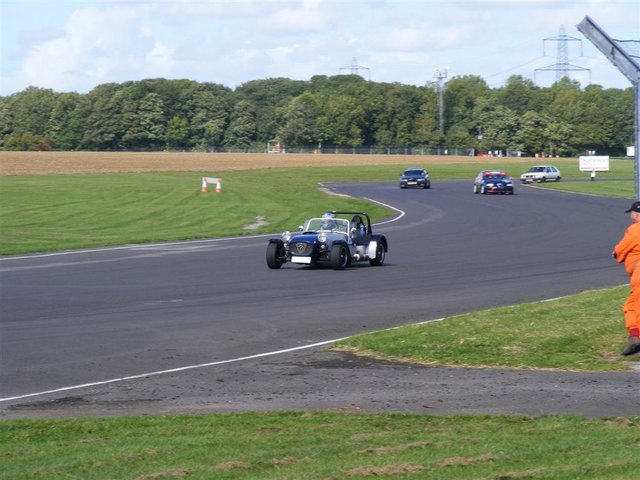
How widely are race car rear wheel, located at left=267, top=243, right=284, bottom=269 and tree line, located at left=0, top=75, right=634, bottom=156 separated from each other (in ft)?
418

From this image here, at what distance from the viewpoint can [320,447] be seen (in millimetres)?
8117

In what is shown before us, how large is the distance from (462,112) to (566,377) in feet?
546

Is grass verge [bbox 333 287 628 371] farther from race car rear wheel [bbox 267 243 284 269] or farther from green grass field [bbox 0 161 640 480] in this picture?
race car rear wheel [bbox 267 243 284 269]

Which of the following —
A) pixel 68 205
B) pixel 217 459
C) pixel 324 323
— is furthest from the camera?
pixel 68 205

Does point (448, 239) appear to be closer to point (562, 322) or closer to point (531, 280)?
point (531, 280)

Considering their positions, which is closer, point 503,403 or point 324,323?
point 503,403

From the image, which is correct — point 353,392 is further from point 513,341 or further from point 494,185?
point 494,185

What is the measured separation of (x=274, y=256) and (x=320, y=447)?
17.5 meters

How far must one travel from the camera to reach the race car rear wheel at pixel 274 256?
2553 cm

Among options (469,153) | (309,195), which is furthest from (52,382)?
(469,153)

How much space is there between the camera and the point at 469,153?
529ft

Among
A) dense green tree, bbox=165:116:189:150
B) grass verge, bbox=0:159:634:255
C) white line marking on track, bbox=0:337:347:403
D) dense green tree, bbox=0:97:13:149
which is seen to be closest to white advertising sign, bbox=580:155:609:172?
grass verge, bbox=0:159:634:255

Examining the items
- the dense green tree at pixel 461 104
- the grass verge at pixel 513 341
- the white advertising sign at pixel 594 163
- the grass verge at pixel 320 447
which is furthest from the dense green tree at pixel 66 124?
the grass verge at pixel 320 447

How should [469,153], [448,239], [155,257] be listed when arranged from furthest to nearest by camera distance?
[469,153], [448,239], [155,257]
